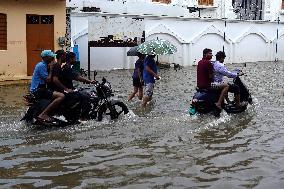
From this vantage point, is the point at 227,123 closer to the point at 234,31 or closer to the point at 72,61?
the point at 72,61

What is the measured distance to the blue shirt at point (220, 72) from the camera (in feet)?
31.9

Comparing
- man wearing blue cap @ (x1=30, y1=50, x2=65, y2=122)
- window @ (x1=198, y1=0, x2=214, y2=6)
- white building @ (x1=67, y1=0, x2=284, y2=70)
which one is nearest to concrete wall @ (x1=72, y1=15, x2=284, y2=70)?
white building @ (x1=67, y1=0, x2=284, y2=70)

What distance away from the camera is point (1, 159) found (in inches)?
269

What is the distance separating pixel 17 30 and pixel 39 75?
9722mm

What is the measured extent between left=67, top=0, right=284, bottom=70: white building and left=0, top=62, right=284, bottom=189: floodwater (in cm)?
1226

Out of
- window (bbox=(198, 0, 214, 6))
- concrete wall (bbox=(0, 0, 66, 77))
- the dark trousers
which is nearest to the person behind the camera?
the dark trousers

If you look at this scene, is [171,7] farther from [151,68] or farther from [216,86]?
[216,86]

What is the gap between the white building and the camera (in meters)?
23.3

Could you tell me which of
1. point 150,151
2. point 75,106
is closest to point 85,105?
point 75,106

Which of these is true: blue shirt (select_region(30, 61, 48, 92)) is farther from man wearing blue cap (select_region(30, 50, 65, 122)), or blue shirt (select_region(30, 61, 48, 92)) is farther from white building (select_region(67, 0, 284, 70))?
white building (select_region(67, 0, 284, 70))

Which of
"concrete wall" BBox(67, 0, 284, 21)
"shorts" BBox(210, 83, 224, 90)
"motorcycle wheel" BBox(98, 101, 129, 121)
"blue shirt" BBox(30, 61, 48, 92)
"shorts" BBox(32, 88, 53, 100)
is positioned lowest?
"motorcycle wheel" BBox(98, 101, 129, 121)

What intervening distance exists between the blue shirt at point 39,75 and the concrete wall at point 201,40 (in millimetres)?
13674

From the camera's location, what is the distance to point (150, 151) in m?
7.25

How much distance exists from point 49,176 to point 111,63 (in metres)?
18.0
